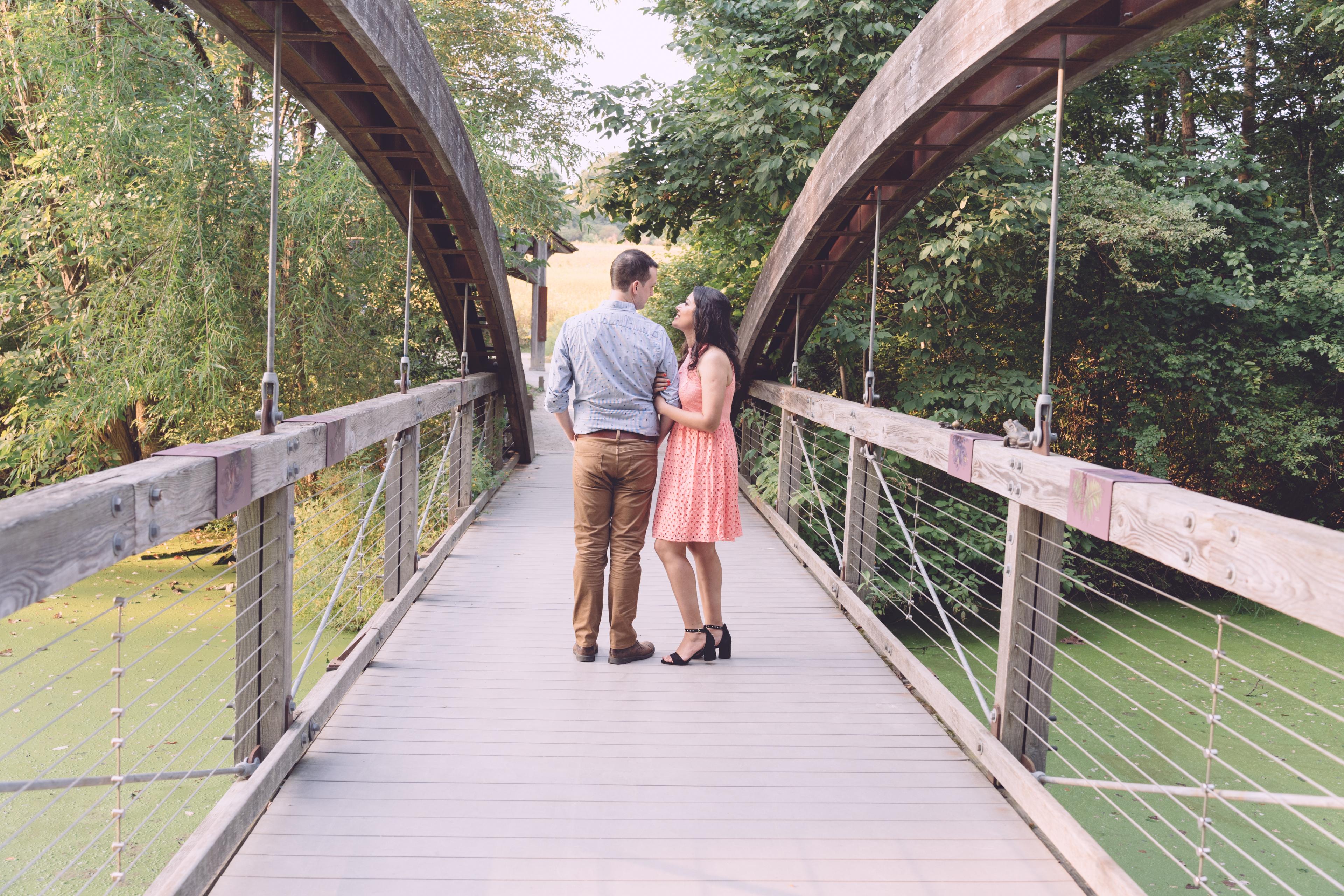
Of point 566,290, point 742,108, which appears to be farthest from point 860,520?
point 566,290

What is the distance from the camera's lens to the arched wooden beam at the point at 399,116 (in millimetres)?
2961

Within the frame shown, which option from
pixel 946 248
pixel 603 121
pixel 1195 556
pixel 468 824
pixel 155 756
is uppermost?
pixel 603 121

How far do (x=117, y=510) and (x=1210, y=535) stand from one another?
1739mm

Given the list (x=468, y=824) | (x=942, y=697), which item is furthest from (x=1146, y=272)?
(x=468, y=824)

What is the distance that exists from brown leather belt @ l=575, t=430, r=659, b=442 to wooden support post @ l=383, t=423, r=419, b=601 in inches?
38.7

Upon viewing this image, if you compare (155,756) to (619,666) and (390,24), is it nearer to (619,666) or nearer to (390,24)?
(619,666)

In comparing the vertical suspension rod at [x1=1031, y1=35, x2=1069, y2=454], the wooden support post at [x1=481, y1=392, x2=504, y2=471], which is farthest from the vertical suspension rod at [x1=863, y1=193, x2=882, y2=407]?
the wooden support post at [x1=481, y1=392, x2=504, y2=471]

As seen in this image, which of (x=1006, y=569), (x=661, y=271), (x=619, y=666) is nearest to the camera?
(x=1006, y=569)

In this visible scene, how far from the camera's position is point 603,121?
24.0 feet

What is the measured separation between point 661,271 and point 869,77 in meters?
4.62

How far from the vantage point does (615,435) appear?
3098 millimetres

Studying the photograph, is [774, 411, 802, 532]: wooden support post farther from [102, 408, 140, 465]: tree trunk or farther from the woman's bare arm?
[102, 408, 140, 465]: tree trunk

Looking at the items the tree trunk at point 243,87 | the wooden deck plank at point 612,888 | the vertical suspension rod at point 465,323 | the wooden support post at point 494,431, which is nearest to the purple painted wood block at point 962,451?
the wooden deck plank at point 612,888

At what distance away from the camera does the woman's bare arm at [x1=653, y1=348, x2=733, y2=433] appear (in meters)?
3.11
